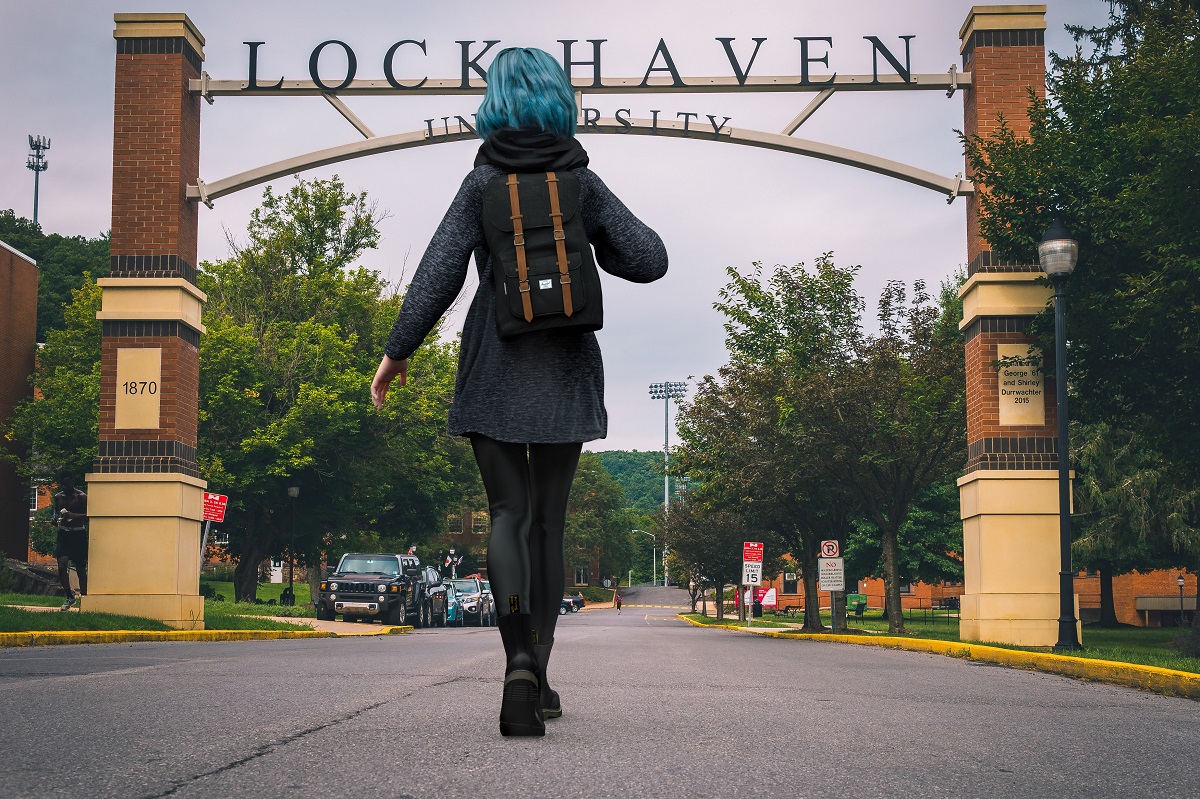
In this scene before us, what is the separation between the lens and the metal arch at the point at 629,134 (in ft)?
63.6

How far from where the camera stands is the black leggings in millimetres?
4441

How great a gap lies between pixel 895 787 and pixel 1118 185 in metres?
15.0

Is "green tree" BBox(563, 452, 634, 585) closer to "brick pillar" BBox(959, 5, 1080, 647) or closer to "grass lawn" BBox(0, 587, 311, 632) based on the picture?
"grass lawn" BBox(0, 587, 311, 632)

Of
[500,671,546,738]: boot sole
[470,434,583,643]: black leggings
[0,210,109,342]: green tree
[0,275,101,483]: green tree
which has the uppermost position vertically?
[0,210,109,342]: green tree

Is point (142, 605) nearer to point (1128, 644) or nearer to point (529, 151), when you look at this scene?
point (529, 151)

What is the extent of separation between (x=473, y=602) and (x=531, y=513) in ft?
115

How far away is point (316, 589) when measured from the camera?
168 ft

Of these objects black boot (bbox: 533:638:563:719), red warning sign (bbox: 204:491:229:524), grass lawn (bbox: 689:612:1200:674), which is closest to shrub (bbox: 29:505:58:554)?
red warning sign (bbox: 204:491:229:524)

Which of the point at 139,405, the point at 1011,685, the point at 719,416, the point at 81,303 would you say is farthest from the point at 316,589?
the point at 1011,685

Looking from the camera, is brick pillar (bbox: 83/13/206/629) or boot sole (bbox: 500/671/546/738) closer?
boot sole (bbox: 500/671/546/738)

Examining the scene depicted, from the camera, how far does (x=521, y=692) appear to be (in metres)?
4.18

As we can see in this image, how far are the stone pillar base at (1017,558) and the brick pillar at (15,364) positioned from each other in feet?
106

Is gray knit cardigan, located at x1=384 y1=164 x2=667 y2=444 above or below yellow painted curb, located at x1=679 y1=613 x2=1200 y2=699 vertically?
above

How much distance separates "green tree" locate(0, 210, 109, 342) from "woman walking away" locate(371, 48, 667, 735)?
54.2 m
